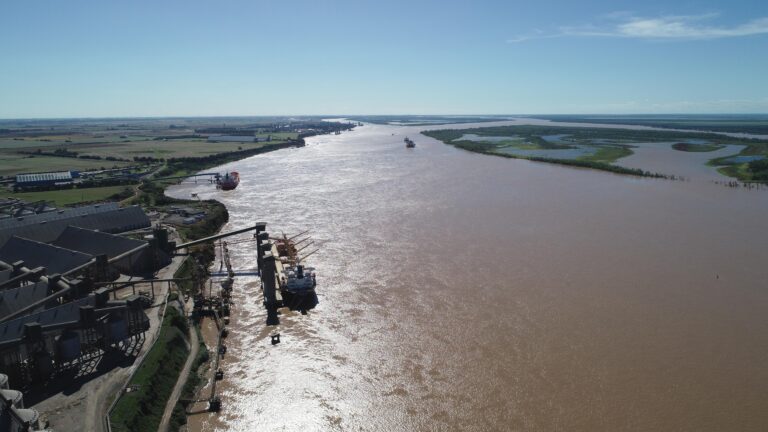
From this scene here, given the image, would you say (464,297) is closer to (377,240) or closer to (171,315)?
(377,240)

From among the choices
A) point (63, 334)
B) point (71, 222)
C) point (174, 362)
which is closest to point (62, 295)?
point (63, 334)

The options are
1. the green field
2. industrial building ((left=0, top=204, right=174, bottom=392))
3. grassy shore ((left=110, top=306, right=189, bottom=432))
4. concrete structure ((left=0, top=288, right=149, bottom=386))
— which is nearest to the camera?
grassy shore ((left=110, top=306, right=189, bottom=432))

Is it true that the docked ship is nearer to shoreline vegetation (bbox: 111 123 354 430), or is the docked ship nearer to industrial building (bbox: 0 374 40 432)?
shoreline vegetation (bbox: 111 123 354 430)

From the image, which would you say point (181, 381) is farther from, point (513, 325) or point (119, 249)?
point (513, 325)

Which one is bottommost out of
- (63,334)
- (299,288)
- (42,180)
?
(299,288)

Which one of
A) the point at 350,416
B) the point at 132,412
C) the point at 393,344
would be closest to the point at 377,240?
the point at 393,344

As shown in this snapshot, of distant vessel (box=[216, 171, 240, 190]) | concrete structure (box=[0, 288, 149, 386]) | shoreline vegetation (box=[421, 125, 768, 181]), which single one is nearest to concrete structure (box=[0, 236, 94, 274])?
concrete structure (box=[0, 288, 149, 386])

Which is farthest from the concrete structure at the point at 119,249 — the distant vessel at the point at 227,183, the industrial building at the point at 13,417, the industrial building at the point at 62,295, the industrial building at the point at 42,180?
the industrial building at the point at 42,180

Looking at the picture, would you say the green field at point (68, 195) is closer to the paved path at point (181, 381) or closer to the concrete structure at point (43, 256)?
the concrete structure at point (43, 256)
